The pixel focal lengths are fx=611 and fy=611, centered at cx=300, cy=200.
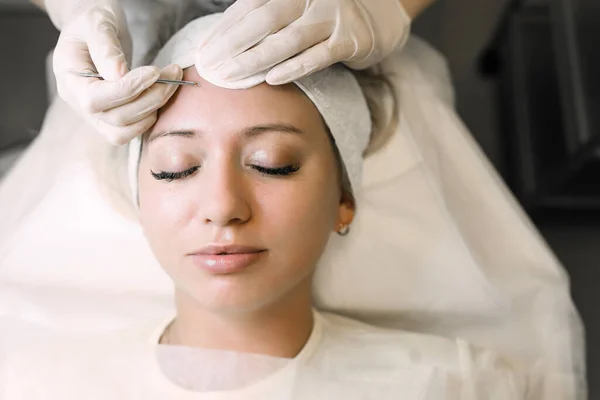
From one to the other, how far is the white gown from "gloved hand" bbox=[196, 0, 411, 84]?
18.7 inches

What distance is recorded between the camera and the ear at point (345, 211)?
1.13 meters

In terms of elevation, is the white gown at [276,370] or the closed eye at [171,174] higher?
the closed eye at [171,174]

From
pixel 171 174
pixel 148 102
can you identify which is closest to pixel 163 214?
pixel 171 174

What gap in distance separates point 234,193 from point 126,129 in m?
0.22

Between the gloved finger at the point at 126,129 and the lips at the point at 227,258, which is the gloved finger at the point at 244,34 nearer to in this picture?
the gloved finger at the point at 126,129

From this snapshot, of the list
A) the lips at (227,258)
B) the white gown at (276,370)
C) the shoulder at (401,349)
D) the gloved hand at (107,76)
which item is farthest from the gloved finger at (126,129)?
the shoulder at (401,349)

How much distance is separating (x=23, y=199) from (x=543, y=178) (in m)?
1.29

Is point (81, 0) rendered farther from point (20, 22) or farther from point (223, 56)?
point (20, 22)

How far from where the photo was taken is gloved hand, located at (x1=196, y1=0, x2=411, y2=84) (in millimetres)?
914

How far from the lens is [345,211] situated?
1.14m

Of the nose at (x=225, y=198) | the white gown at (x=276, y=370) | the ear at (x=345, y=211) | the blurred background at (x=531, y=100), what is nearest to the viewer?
the nose at (x=225, y=198)

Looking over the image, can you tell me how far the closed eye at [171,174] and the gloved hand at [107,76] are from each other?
8cm

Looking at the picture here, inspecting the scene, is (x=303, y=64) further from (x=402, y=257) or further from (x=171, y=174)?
(x=402, y=257)

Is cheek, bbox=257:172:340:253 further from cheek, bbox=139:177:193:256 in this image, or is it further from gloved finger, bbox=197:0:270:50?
gloved finger, bbox=197:0:270:50
